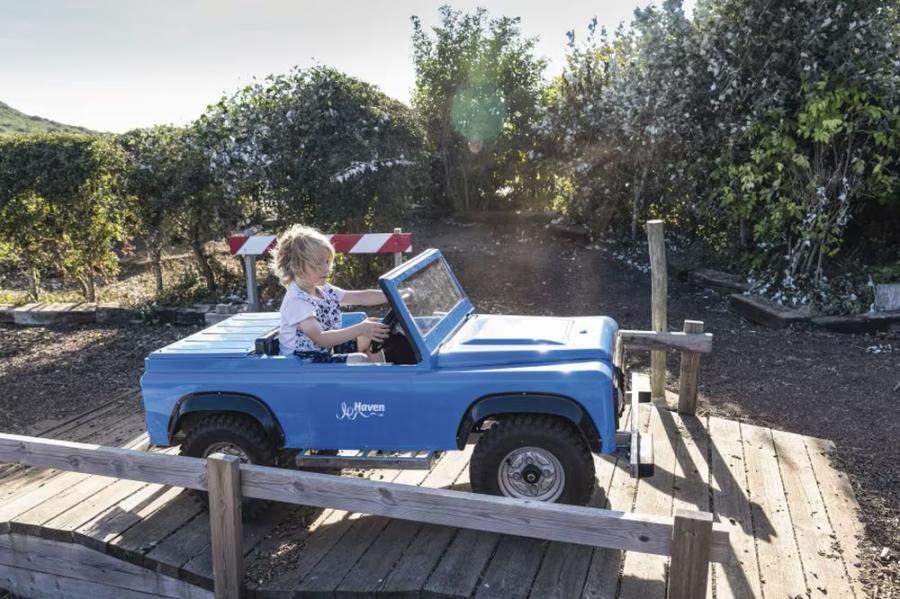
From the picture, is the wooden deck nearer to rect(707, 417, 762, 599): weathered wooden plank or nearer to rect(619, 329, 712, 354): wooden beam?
rect(707, 417, 762, 599): weathered wooden plank

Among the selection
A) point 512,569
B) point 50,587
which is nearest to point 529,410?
point 512,569

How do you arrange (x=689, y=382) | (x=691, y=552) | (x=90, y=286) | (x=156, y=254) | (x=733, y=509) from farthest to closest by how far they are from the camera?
1. (x=90, y=286)
2. (x=156, y=254)
3. (x=689, y=382)
4. (x=733, y=509)
5. (x=691, y=552)

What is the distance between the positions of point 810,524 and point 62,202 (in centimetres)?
915

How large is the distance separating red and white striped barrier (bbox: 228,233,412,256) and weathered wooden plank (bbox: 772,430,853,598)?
11.0 ft

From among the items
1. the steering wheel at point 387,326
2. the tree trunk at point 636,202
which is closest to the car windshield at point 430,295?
the steering wheel at point 387,326

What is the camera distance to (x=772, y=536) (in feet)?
12.4

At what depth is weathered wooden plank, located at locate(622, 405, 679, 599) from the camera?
11.0 feet

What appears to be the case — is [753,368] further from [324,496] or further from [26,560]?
[26,560]

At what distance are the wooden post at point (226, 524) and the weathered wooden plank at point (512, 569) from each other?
1.15 meters

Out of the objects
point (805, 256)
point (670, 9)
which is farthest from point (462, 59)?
point (805, 256)

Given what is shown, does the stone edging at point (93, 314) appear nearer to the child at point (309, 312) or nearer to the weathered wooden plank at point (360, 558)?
the child at point (309, 312)

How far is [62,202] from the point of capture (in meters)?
9.25

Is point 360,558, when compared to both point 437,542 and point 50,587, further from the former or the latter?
point 50,587

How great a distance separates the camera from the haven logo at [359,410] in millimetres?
3693
